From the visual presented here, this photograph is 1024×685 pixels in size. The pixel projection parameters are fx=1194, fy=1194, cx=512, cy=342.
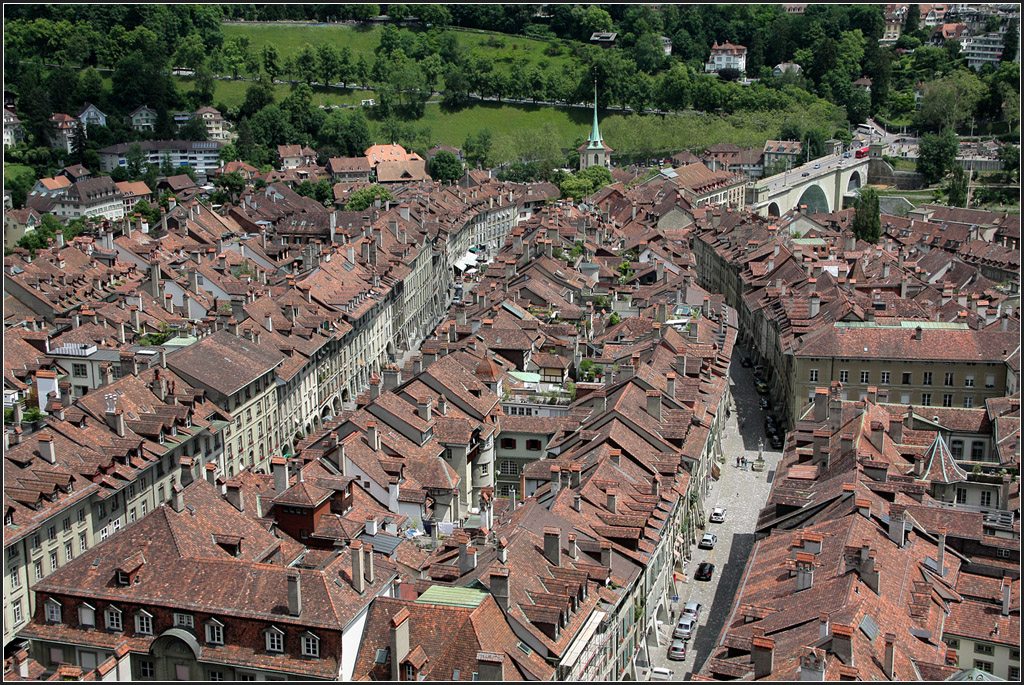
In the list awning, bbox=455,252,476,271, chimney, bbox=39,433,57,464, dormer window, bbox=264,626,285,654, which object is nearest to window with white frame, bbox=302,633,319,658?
dormer window, bbox=264,626,285,654

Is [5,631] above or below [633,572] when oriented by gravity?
below

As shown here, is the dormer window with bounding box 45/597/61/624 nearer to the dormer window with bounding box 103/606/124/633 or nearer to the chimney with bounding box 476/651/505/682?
the dormer window with bounding box 103/606/124/633

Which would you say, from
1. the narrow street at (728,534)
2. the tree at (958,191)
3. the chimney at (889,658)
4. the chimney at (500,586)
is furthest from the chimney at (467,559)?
the tree at (958,191)

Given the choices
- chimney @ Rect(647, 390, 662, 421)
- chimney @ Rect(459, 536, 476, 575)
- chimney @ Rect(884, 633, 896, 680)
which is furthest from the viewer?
chimney @ Rect(647, 390, 662, 421)

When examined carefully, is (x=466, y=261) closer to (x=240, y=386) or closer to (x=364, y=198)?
(x=364, y=198)

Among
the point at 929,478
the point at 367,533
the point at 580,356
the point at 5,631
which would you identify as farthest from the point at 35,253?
the point at 929,478

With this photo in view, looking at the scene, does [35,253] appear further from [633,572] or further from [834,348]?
[633,572]
